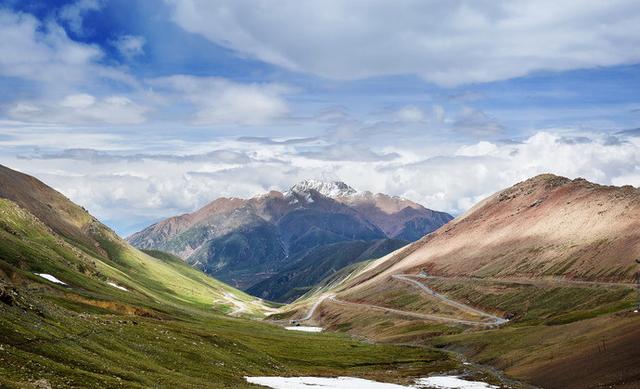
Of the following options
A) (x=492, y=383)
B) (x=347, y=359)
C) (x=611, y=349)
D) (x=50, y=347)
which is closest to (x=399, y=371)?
(x=347, y=359)

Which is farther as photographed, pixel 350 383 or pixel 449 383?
pixel 449 383

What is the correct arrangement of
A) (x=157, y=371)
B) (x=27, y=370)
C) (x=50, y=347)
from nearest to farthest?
(x=27, y=370), (x=50, y=347), (x=157, y=371)

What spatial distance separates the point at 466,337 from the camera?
180125 millimetres

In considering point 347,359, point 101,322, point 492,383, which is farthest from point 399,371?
point 101,322

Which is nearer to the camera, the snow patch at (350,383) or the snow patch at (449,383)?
the snow patch at (350,383)

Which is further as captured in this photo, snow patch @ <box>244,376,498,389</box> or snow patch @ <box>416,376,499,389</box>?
snow patch @ <box>416,376,499,389</box>

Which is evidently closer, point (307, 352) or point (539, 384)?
point (539, 384)

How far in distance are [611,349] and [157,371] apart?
257 feet

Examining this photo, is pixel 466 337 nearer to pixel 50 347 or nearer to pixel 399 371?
pixel 399 371

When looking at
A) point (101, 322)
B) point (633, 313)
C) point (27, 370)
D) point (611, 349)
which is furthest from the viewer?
point (633, 313)

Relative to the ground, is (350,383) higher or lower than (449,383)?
higher

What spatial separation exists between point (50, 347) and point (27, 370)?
421 inches

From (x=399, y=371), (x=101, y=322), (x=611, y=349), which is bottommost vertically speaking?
(x=399, y=371)

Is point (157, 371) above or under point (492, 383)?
above
